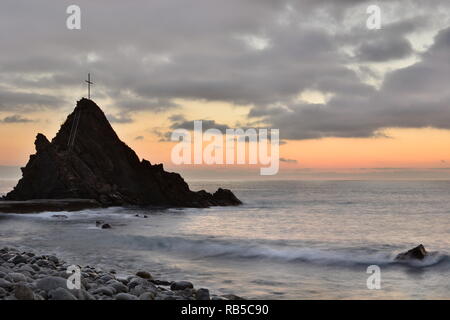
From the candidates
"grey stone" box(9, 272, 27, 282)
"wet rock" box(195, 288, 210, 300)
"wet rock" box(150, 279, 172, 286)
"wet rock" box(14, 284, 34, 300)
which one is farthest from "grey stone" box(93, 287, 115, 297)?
"wet rock" box(150, 279, 172, 286)

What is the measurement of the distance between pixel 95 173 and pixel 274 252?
1884 inches

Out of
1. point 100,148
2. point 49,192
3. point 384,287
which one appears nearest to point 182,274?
point 384,287

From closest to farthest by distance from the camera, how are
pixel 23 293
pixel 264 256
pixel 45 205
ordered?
pixel 23 293, pixel 264 256, pixel 45 205

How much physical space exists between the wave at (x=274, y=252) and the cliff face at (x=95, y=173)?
3497 cm

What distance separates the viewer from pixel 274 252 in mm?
24891

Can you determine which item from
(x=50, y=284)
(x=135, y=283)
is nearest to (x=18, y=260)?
(x=135, y=283)

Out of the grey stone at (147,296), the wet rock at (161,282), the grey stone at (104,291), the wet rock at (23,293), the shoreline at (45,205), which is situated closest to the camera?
the wet rock at (23,293)

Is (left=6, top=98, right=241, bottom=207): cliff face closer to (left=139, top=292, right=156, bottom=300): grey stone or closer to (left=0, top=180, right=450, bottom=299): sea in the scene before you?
(left=0, top=180, right=450, bottom=299): sea

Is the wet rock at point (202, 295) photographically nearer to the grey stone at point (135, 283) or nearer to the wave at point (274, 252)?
the grey stone at point (135, 283)

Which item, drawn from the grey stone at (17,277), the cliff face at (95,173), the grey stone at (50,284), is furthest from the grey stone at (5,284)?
the cliff face at (95,173)

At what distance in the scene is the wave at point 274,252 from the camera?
867 inches

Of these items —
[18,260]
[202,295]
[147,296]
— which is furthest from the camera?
[18,260]

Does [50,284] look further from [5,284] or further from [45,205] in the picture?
[45,205]
